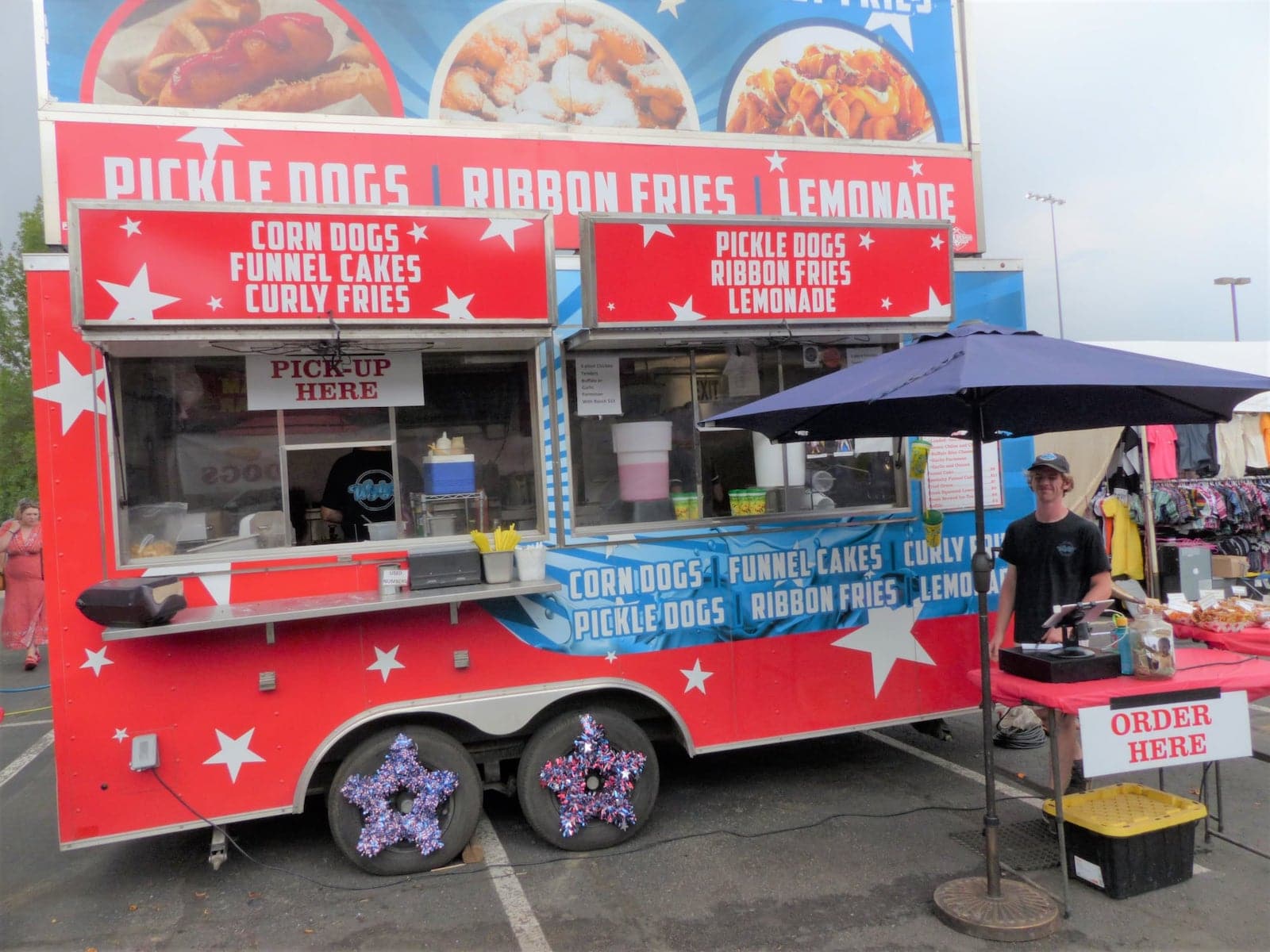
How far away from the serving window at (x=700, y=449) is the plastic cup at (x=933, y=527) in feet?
0.51

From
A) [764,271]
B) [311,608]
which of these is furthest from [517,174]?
[311,608]

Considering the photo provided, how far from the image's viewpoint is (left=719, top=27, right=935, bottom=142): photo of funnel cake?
479cm

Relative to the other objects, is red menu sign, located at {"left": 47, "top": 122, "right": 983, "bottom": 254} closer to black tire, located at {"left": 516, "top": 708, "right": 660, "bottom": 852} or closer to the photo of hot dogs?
the photo of hot dogs

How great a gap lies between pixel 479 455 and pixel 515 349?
0.55 metres

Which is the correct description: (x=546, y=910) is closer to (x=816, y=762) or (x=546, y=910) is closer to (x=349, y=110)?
(x=816, y=762)

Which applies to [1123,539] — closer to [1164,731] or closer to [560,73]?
[1164,731]

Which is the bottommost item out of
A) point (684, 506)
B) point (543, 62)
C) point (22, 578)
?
point (22, 578)

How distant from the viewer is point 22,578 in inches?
367

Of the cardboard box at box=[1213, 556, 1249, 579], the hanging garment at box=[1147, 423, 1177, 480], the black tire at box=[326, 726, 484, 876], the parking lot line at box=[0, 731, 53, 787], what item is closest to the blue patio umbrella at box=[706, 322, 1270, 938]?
the black tire at box=[326, 726, 484, 876]

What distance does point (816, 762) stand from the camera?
5.41 m

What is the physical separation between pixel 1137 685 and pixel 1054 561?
0.98 m

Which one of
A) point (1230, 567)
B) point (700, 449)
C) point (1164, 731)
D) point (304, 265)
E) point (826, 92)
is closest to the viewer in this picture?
point (1164, 731)

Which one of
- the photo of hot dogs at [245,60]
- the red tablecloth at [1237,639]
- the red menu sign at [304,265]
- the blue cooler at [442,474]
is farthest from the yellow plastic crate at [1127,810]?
the photo of hot dogs at [245,60]

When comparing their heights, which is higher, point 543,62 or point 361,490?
point 543,62
